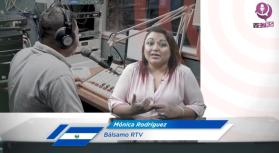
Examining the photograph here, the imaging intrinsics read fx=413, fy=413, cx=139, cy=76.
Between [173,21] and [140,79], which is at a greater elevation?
[173,21]

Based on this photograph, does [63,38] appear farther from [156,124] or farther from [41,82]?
[156,124]

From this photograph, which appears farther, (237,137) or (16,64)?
(237,137)

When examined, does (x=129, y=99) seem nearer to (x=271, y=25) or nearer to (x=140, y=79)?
(x=140, y=79)

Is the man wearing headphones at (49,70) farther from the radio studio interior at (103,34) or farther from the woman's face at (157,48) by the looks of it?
the woman's face at (157,48)

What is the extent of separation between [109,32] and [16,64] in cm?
63

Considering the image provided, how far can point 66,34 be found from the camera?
8.64 ft

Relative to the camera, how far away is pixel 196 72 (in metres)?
2.74

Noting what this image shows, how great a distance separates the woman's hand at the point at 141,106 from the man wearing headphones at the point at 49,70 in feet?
1.17

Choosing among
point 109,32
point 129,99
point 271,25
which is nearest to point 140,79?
point 129,99

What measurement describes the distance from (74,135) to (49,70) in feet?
1.60

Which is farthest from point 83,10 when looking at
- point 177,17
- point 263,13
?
point 263,13

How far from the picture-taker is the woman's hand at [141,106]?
2699mm

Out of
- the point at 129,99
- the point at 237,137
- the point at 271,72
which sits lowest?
the point at 237,137

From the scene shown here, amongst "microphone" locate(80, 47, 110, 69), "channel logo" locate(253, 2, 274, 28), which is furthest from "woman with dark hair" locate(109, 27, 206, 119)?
"channel logo" locate(253, 2, 274, 28)
